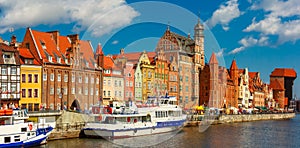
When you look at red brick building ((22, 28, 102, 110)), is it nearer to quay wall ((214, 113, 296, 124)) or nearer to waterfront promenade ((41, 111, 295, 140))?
waterfront promenade ((41, 111, 295, 140))

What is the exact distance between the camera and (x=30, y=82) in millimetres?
67375

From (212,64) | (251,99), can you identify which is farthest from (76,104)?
(251,99)

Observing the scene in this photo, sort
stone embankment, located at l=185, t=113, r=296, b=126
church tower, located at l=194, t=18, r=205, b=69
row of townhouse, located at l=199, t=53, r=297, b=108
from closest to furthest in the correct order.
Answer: stone embankment, located at l=185, t=113, r=296, b=126, church tower, located at l=194, t=18, r=205, b=69, row of townhouse, located at l=199, t=53, r=297, b=108

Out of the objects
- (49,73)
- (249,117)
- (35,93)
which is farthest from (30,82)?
(249,117)

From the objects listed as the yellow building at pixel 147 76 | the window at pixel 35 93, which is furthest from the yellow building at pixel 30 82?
the yellow building at pixel 147 76

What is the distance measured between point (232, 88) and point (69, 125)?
88.1 m

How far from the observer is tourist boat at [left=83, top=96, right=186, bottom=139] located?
194ft

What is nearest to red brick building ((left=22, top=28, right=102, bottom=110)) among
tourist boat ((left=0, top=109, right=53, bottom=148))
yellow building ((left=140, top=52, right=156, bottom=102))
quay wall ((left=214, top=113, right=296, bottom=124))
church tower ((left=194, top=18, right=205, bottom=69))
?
yellow building ((left=140, top=52, right=156, bottom=102))

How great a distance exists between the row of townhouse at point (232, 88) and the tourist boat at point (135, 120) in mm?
49832

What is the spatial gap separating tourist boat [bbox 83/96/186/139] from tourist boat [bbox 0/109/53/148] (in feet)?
30.5

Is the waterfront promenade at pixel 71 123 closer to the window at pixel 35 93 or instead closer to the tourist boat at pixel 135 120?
the tourist boat at pixel 135 120

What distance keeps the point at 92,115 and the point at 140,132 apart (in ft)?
24.6

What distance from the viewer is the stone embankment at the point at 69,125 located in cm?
5653

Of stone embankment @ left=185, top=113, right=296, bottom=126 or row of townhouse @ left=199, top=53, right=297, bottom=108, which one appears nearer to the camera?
stone embankment @ left=185, top=113, right=296, bottom=126
